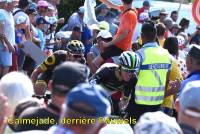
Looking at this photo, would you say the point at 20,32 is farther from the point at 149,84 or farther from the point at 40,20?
the point at 149,84

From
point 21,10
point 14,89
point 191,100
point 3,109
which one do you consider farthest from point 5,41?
point 191,100

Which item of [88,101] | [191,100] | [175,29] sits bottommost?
[175,29]

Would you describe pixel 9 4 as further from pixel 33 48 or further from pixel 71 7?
pixel 71 7

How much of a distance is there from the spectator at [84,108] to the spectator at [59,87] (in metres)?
0.45

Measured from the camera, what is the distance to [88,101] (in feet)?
10.8

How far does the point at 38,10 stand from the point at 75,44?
5596mm

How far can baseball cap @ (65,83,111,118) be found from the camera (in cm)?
327

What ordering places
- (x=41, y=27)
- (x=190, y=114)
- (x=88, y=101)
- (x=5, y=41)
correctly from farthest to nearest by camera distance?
(x=41, y=27), (x=5, y=41), (x=190, y=114), (x=88, y=101)

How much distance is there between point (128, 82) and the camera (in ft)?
22.3

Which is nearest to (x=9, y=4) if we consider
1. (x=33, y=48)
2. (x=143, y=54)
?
(x=33, y=48)

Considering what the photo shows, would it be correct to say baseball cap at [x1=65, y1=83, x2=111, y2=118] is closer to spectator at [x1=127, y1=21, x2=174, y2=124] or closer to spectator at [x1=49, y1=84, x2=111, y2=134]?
spectator at [x1=49, y1=84, x2=111, y2=134]

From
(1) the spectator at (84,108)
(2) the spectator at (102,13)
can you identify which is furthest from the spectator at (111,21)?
(1) the spectator at (84,108)

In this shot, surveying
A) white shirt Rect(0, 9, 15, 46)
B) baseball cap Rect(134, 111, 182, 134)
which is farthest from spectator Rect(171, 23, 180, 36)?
baseball cap Rect(134, 111, 182, 134)

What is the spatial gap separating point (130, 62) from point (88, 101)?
339 centimetres
